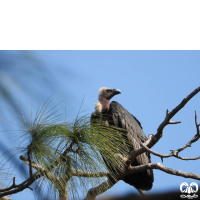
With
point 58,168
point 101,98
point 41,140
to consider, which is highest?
point 101,98

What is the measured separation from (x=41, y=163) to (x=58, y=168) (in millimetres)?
121

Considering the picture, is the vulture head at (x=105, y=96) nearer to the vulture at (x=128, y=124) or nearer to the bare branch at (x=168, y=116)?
the vulture at (x=128, y=124)

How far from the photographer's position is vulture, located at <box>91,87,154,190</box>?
11.3ft

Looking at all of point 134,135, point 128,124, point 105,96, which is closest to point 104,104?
point 105,96

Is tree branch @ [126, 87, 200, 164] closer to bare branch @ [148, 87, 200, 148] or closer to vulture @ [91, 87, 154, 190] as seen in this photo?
bare branch @ [148, 87, 200, 148]

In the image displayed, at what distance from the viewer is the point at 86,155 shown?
6.40ft

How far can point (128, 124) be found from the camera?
373 cm

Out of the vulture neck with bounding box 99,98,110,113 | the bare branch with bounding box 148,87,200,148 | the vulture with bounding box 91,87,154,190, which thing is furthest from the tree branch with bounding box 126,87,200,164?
the vulture neck with bounding box 99,98,110,113

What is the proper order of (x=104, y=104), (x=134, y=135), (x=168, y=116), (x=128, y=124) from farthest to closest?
(x=104, y=104) < (x=128, y=124) < (x=134, y=135) < (x=168, y=116)

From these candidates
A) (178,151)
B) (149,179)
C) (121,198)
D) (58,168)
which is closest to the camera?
(121,198)

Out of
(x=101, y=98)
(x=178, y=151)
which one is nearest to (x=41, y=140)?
(x=178, y=151)

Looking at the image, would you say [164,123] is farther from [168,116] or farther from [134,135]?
[134,135]

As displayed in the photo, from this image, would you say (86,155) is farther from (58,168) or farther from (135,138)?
(135,138)

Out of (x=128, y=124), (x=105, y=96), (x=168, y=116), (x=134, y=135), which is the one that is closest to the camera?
(x=168, y=116)
